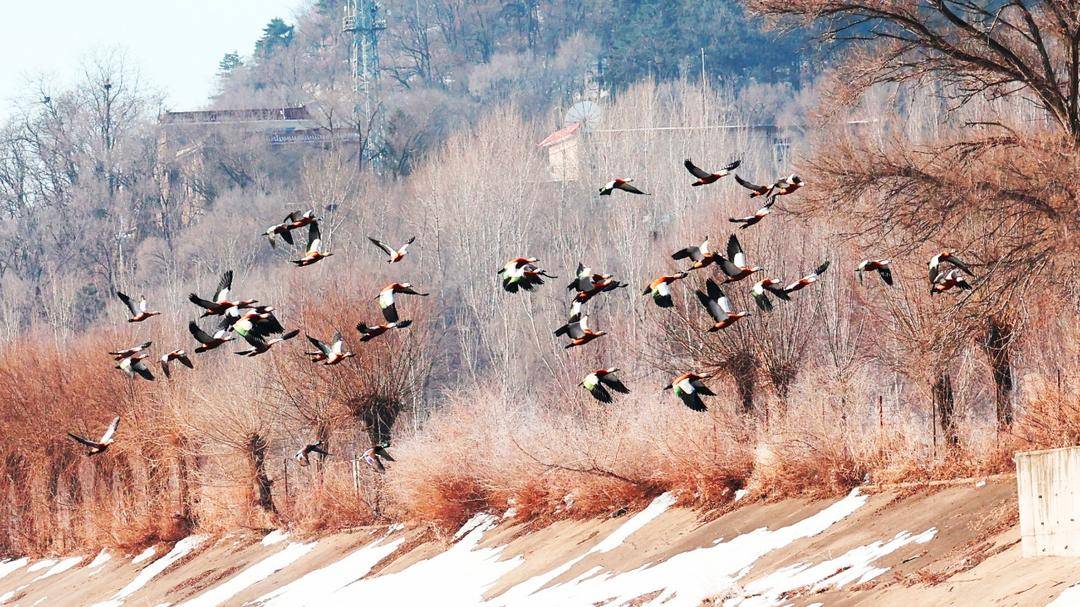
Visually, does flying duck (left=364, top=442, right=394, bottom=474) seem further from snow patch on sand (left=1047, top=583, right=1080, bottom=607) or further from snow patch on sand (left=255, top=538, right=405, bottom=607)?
snow patch on sand (left=1047, top=583, right=1080, bottom=607)

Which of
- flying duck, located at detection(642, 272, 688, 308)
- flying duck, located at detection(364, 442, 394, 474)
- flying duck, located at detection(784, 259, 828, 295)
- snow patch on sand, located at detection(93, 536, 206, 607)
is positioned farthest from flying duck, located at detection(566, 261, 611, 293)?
snow patch on sand, located at detection(93, 536, 206, 607)

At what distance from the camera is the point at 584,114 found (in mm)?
105938

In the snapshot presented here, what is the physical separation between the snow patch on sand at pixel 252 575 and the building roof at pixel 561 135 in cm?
5404

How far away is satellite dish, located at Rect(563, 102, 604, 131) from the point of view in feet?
321

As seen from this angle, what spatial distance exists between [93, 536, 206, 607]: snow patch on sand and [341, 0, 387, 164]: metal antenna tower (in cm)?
7617

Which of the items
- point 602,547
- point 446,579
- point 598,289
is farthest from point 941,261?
point 446,579

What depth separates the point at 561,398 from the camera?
52812mm

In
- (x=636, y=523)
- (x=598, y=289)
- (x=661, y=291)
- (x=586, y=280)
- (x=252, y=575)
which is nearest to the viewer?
(x=598, y=289)

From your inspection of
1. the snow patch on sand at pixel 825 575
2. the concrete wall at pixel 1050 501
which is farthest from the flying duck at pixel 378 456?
the concrete wall at pixel 1050 501

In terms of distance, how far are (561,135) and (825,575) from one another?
254ft

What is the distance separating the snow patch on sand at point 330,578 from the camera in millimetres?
37125

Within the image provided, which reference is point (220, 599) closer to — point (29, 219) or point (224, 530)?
point (224, 530)

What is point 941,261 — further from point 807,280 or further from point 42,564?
point 42,564

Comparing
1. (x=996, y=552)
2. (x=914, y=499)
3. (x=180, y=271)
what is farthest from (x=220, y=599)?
(x=180, y=271)
